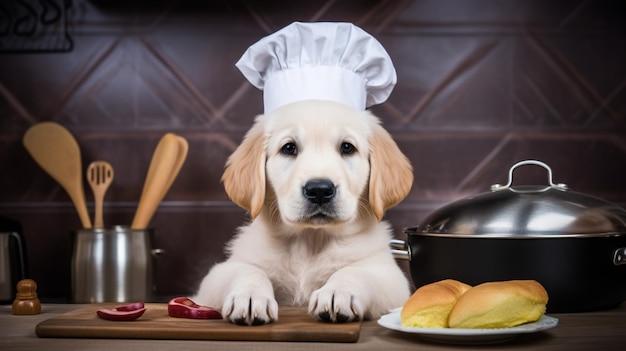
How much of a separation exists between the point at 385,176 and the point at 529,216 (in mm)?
267

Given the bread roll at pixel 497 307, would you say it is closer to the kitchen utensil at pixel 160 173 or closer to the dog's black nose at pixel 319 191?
the dog's black nose at pixel 319 191

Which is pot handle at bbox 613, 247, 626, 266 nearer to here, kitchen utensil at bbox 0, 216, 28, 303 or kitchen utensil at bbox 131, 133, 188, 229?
kitchen utensil at bbox 131, 133, 188, 229

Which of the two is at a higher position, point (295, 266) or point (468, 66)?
point (468, 66)

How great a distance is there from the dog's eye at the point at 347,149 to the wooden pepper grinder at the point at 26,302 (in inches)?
23.3

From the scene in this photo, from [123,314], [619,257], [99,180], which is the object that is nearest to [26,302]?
[123,314]

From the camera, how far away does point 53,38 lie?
197 cm

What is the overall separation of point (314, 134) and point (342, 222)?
0.16 meters

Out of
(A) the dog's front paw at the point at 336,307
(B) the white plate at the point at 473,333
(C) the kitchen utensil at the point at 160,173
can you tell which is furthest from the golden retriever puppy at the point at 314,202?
(C) the kitchen utensil at the point at 160,173

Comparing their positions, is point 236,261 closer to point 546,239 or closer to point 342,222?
point 342,222

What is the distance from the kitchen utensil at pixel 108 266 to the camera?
5.46 ft

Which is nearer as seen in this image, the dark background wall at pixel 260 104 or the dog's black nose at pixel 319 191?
the dog's black nose at pixel 319 191

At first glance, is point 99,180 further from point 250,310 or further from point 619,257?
point 619,257

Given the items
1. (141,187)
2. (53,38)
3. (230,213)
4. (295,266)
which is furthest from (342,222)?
(53,38)

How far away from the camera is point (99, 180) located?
1.83 m
